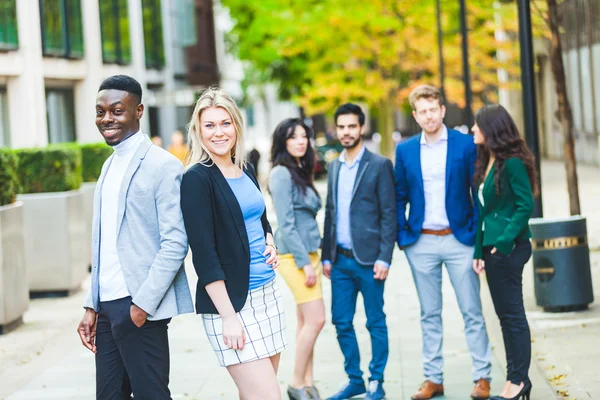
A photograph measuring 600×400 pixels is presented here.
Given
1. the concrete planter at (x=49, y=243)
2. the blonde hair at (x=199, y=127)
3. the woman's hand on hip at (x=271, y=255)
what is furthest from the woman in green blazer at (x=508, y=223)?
the concrete planter at (x=49, y=243)

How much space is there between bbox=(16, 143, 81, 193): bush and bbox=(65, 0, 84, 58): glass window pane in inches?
569

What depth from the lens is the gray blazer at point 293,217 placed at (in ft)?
24.6

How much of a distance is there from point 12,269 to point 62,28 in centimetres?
1765

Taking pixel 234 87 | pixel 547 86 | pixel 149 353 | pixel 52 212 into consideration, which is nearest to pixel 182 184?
pixel 149 353

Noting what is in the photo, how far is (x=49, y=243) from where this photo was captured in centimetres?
1380

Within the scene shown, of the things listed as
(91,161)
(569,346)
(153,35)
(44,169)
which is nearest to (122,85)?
(569,346)

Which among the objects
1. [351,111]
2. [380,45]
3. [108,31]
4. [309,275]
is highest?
[108,31]

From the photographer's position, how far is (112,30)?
3344 centimetres

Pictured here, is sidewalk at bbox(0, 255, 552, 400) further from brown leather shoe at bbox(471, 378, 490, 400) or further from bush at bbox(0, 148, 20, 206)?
bush at bbox(0, 148, 20, 206)

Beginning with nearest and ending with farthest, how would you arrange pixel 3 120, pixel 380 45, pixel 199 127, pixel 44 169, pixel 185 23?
pixel 199 127 < pixel 44 169 < pixel 3 120 < pixel 380 45 < pixel 185 23

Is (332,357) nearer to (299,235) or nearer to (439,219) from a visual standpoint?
(299,235)

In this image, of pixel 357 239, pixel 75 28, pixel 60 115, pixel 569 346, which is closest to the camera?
pixel 357 239

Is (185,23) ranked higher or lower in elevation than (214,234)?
higher

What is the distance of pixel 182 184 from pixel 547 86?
149 feet
